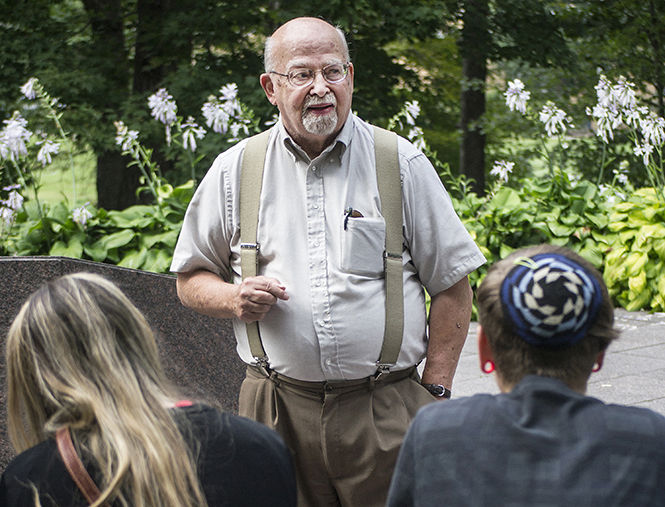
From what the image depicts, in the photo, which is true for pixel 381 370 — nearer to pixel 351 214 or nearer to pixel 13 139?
pixel 351 214

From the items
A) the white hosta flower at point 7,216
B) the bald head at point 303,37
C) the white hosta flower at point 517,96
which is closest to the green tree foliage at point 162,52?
the white hosta flower at point 517,96

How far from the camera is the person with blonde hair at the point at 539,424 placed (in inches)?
61.7

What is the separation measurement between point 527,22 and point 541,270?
11660 millimetres

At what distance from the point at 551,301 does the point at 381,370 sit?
1137mm

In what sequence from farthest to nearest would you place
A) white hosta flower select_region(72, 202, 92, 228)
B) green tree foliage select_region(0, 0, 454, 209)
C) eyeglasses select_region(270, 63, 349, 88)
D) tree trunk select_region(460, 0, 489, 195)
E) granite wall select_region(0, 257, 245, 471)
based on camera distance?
tree trunk select_region(460, 0, 489, 195)
green tree foliage select_region(0, 0, 454, 209)
white hosta flower select_region(72, 202, 92, 228)
granite wall select_region(0, 257, 245, 471)
eyeglasses select_region(270, 63, 349, 88)

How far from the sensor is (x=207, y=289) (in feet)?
9.43

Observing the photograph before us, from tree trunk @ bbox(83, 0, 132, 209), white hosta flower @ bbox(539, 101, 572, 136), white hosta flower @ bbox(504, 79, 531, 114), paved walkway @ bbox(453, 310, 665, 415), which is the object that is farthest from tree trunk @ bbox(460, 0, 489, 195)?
paved walkway @ bbox(453, 310, 665, 415)

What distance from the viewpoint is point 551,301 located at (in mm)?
1617

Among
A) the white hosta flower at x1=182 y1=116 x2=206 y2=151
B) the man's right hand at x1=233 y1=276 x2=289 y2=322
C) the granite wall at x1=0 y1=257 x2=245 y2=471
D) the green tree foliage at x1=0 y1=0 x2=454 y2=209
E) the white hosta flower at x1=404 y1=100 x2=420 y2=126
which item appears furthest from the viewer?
the green tree foliage at x1=0 y1=0 x2=454 y2=209

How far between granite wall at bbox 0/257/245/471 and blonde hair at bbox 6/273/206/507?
278 cm

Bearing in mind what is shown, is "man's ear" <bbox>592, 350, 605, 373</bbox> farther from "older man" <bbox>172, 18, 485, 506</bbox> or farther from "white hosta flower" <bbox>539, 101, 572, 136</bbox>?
"white hosta flower" <bbox>539, 101, 572, 136</bbox>

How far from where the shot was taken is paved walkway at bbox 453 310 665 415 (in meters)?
5.40

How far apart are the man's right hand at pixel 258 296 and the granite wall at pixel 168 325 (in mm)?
1983

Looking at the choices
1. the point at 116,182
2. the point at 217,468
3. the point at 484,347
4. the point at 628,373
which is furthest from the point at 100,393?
the point at 116,182
